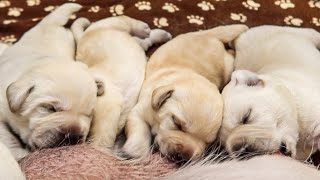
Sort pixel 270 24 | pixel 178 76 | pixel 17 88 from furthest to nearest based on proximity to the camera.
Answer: pixel 270 24, pixel 178 76, pixel 17 88

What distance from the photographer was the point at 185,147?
1604 mm

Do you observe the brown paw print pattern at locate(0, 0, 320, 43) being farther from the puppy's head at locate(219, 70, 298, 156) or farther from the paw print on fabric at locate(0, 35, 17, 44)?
the puppy's head at locate(219, 70, 298, 156)

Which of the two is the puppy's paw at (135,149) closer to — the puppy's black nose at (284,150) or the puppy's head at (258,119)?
the puppy's head at (258,119)

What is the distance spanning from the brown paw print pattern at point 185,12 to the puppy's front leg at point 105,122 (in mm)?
662

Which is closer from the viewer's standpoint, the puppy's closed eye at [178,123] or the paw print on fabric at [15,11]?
the puppy's closed eye at [178,123]

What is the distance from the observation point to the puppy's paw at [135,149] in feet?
5.43

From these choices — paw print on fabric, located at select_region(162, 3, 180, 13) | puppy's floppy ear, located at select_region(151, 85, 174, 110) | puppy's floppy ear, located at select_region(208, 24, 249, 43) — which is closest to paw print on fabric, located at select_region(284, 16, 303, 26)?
puppy's floppy ear, located at select_region(208, 24, 249, 43)

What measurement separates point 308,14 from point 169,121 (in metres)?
1.12

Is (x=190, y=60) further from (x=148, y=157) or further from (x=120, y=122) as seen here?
(x=148, y=157)

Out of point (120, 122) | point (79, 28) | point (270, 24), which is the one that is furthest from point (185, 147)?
point (270, 24)

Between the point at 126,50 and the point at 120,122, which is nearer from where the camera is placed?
the point at 120,122

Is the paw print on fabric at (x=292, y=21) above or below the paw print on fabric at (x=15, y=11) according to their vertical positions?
below

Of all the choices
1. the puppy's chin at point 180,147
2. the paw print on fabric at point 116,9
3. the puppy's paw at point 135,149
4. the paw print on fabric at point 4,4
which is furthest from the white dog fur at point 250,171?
the paw print on fabric at point 4,4

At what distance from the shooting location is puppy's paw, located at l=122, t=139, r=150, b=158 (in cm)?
166
